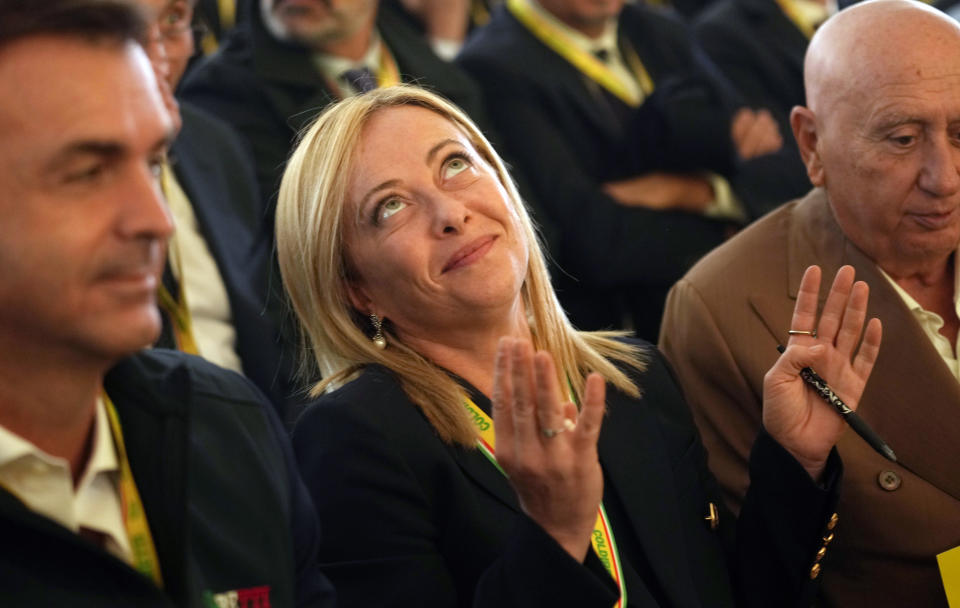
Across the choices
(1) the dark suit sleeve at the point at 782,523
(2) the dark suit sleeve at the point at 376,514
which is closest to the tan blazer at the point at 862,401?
(1) the dark suit sleeve at the point at 782,523

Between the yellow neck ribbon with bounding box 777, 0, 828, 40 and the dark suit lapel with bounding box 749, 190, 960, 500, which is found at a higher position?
the yellow neck ribbon with bounding box 777, 0, 828, 40

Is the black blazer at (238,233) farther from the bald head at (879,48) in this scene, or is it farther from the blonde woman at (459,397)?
the bald head at (879,48)

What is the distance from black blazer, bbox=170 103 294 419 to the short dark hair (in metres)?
1.47

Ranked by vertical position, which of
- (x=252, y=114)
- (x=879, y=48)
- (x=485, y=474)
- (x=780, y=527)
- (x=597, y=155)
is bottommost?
(x=780, y=527)

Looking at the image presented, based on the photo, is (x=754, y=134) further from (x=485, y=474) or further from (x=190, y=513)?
(x=190, y=513)

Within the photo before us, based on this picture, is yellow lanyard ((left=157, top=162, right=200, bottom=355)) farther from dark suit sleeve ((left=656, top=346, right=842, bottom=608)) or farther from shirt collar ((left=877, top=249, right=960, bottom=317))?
shirt collar ((left=877, top=249, right=960, bottom=317))

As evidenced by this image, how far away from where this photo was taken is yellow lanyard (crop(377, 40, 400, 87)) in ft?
11.6

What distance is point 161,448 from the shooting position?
129 cm

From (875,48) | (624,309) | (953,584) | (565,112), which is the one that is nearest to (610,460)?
(953,584)

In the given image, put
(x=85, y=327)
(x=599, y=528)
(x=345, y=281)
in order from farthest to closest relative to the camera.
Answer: (x=345, y=281) < (x=599, y=528) < (x=85, y=327)

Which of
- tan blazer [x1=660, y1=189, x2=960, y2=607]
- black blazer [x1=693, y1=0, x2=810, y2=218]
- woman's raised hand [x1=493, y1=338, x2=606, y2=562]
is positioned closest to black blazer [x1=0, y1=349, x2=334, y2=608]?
woman's raised hand [x1=493, y1=338, x2=606, y2=562]

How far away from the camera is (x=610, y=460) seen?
188cm

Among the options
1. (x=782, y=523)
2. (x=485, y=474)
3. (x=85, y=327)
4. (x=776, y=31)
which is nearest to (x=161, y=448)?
(x=85, y=327)

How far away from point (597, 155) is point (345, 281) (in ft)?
5.53
